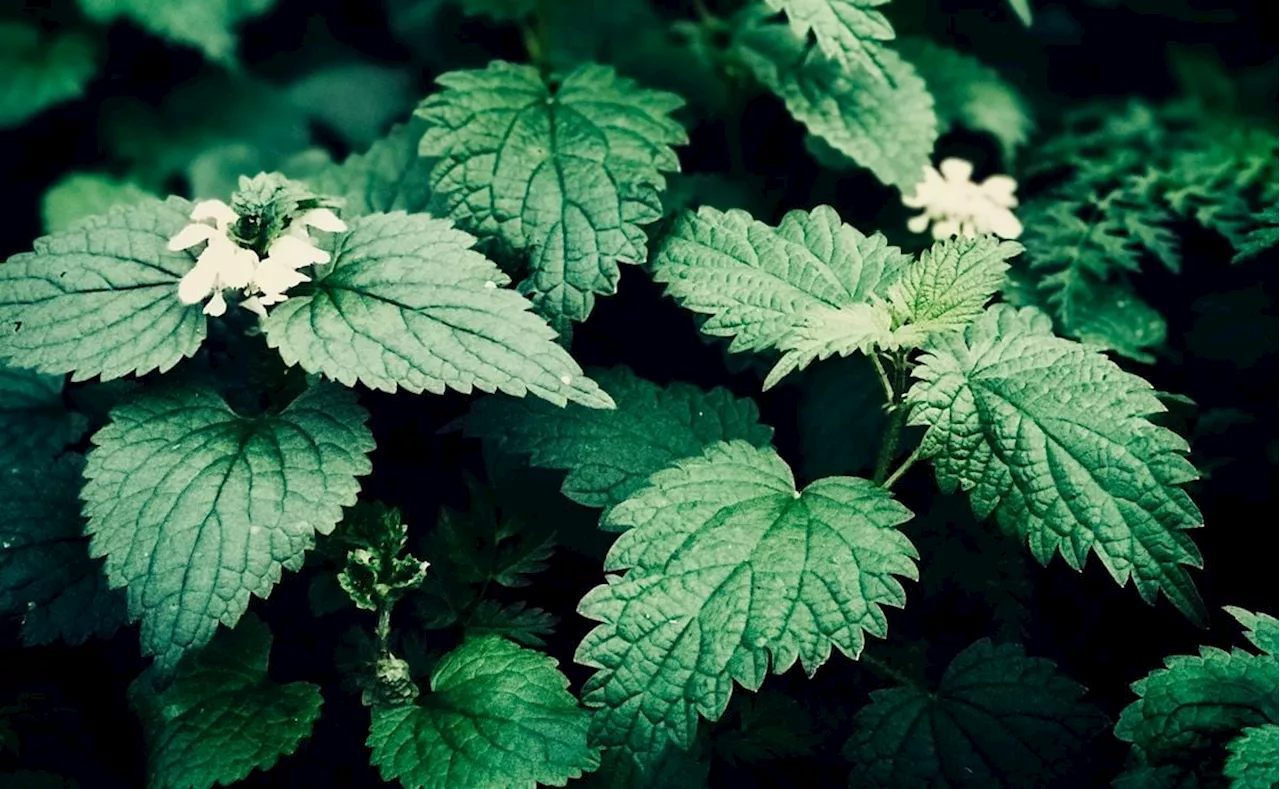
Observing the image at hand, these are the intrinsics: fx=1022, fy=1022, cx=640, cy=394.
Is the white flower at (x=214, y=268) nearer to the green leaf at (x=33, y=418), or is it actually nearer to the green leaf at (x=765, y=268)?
the green leaf at (x=33, y=418)

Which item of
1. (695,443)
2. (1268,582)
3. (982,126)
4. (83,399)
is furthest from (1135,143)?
(83,399)

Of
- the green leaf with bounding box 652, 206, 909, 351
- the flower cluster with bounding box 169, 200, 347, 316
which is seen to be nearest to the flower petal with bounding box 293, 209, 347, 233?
the flower cluster with bounding box 169, 200, 347, 316

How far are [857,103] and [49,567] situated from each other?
1888mm

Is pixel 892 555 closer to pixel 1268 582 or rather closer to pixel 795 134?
pixel 1268 582

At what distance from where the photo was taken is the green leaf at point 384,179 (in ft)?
7.40

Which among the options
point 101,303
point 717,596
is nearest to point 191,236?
point 101,303

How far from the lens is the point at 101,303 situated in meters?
1.77

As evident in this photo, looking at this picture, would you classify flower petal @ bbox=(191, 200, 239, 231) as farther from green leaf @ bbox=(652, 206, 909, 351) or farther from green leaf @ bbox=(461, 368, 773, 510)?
green leaf @ bbox=(652, 206, 909, 351)

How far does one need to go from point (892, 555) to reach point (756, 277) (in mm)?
584

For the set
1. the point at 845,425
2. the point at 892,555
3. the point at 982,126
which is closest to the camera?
the point at 892,555

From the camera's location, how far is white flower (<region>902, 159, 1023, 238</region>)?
2250 mm

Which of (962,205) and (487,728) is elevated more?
(962,205)

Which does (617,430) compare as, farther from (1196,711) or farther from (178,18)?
(178,18)

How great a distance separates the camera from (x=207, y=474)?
1.66 m
